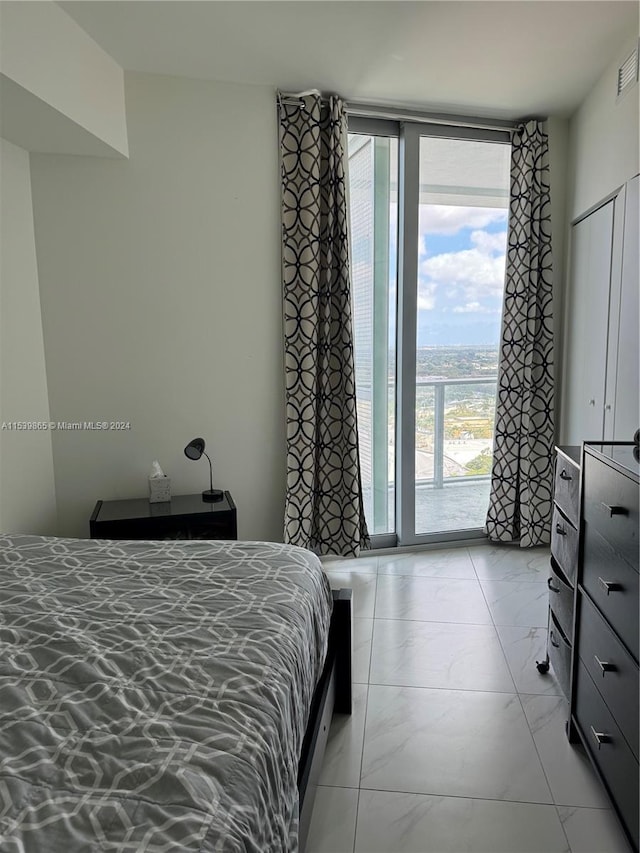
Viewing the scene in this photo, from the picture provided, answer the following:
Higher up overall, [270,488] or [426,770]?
[270,488]

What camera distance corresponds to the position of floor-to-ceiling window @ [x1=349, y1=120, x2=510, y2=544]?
344 cm

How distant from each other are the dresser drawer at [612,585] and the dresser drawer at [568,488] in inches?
5.0

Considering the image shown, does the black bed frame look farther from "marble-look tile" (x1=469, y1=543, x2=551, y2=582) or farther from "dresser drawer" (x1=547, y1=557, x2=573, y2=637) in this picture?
"marble-look tile" (x1=469, y1=543, x2=551, y2=582)

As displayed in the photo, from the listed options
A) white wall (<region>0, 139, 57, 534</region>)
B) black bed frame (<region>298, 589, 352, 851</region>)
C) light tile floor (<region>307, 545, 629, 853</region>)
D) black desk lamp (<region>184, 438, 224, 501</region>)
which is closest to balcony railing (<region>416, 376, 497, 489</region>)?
light tile floor (<region>307, 545, 629, 853</region>)

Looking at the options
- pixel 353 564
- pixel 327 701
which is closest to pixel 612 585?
pixel 327 701

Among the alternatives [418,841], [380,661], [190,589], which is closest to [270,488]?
[380,661]

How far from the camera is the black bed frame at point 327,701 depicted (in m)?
1.48

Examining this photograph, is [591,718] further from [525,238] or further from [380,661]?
[525,238]

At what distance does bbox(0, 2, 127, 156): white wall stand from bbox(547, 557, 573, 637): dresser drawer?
8.91 feet

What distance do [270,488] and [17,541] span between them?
60.7 inches

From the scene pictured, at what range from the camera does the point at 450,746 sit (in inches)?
76.8

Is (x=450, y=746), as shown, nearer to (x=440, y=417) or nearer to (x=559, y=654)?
(x=559, y=654)

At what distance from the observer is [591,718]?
1.78 m

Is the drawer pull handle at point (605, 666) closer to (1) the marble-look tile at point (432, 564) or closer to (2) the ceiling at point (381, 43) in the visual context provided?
(1) the marble-look tile at point (432, 564)
